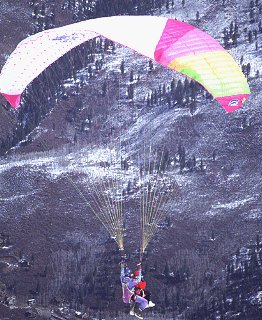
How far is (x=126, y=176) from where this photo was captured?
10875 centimetres

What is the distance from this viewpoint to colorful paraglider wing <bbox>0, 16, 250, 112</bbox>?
178ft

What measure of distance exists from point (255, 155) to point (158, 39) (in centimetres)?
5579

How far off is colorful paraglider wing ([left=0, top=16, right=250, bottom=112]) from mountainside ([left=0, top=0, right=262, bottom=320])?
119 feet

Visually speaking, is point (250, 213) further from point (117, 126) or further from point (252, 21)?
point (252, 21)

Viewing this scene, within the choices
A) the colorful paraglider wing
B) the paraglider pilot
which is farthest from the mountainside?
the colorful paraglider wing

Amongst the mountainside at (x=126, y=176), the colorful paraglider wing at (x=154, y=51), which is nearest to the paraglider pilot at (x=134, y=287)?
the colorful paraglider wing at (x=154, y=51)

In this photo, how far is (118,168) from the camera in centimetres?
11012

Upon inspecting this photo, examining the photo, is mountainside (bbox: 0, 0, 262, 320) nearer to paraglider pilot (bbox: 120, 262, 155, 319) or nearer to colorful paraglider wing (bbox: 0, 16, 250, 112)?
paraglider pilot (bbox: 120, 262, 155, 319)

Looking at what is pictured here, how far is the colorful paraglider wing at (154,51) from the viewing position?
54219 millimetres

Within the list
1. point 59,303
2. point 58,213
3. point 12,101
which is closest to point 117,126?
point 58,213

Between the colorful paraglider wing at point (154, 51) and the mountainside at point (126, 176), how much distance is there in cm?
3625

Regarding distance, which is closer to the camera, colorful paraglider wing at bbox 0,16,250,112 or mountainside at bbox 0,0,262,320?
colorful paraglider wing at bbox 0,16,250,112

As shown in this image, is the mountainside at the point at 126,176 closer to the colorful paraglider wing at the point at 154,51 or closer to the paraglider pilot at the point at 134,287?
the paraglider pilot at the point at 134,287

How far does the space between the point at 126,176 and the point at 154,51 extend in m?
53.7
